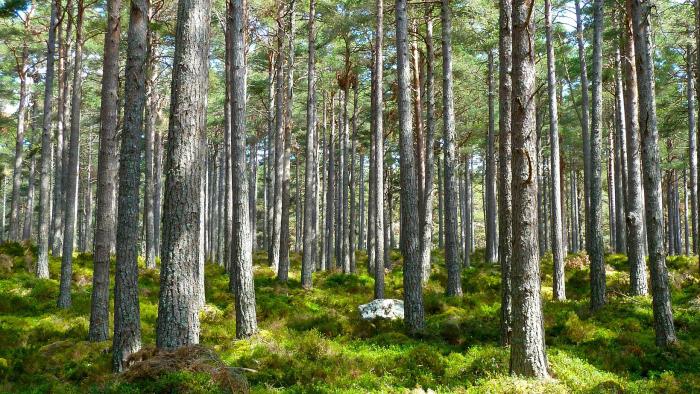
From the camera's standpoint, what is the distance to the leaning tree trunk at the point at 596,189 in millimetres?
11281

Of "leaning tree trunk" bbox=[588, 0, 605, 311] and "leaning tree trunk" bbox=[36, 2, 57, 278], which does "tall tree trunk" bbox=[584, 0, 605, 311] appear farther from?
"leaning tree trunk" bbox=[36, 2, 57, 278]

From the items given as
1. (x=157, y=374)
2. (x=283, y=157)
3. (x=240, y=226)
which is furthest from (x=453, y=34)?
(x=157, y=374)

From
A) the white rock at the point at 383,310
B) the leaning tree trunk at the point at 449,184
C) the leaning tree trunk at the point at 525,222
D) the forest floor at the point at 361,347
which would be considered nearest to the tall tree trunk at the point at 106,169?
the forest floor at the point at 361,347

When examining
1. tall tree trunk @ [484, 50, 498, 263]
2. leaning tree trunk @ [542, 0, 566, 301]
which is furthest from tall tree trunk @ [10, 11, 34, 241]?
leaning tree trunk @ [542, 0, 566, 301]

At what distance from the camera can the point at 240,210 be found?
31.3 ft

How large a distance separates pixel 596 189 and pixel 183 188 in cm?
1017

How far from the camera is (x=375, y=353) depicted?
28.6 ft

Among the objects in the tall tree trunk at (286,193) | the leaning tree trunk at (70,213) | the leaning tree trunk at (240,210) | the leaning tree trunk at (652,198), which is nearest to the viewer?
the leaning tree trunk at (652,198)

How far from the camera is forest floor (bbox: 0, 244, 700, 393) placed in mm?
6820

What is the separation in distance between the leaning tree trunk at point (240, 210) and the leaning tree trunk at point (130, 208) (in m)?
2.09

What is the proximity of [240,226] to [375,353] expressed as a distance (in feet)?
12.0

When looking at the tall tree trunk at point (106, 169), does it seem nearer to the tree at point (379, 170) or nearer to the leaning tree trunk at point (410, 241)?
the leaning tree trunk at point (410, 241)

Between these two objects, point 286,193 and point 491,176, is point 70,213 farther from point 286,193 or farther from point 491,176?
point 491,176

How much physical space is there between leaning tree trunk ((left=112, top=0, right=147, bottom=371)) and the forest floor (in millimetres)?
698
